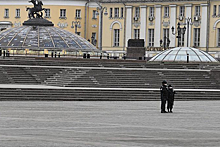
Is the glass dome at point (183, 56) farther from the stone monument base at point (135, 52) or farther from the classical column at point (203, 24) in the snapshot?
the classical column at point (203, 24)

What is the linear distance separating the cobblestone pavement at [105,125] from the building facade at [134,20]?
59.9 m

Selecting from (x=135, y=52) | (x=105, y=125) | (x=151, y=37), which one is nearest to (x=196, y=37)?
(x=151, y=37)

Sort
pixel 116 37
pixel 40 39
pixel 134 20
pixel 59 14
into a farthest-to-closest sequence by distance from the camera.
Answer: pixel 59 14 < pixel 116 37 < pixel 134 20 < pixel 40 39

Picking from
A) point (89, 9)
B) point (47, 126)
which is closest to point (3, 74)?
point (47, 126)

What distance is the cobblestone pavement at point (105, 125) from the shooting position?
22359mm

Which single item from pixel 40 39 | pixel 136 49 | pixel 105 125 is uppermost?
pixel 40 39

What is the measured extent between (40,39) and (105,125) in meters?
47.6

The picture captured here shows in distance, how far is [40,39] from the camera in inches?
2923

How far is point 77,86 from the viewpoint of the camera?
47844 millimetres

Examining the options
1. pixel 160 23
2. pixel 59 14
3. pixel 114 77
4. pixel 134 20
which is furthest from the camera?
pixel 59 14

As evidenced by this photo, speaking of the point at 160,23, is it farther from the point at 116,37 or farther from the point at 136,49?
the point at 136,49

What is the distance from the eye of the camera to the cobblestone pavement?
73.4ft

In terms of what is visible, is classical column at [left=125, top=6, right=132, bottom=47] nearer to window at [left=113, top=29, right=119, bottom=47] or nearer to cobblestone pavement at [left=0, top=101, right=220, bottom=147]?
window at [left=113, top=29, right=119, bottom=47]

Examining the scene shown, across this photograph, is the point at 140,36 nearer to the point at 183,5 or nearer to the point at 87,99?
the point at 183,5
